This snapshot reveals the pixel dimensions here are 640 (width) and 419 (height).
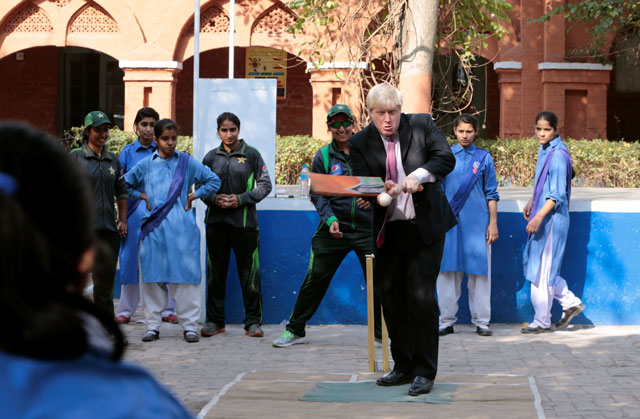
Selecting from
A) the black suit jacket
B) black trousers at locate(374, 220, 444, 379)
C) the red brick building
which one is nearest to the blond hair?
the black suit jacket

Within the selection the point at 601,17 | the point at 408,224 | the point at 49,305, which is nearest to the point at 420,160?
the point at 408,224

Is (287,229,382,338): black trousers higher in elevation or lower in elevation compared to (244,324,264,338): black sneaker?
higher

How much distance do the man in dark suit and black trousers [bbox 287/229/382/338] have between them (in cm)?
150

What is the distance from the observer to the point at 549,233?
7789 mm

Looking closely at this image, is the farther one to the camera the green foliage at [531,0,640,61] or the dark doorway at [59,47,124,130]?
the dark doorway at [59,47,124,130]

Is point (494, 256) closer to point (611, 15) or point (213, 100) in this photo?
point (213, 100)

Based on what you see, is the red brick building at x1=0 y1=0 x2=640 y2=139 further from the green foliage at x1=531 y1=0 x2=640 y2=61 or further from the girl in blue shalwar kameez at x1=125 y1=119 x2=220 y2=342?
the girl in blue shalwar kameez at x1=125 y1=119 x2=220 y2=342

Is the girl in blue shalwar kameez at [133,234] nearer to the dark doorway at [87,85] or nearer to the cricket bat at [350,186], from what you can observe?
the cricket bat at [350,186]

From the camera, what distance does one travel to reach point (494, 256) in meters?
8.17

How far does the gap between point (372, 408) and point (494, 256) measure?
324 cm

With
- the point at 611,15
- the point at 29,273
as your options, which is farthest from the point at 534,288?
the point at 611,15

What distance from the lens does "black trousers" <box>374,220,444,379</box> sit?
5.52m

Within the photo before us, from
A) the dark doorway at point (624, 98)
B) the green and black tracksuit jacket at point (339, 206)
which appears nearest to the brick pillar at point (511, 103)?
the dark doorway at point (624, 98)

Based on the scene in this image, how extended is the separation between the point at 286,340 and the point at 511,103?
42.6 ft
